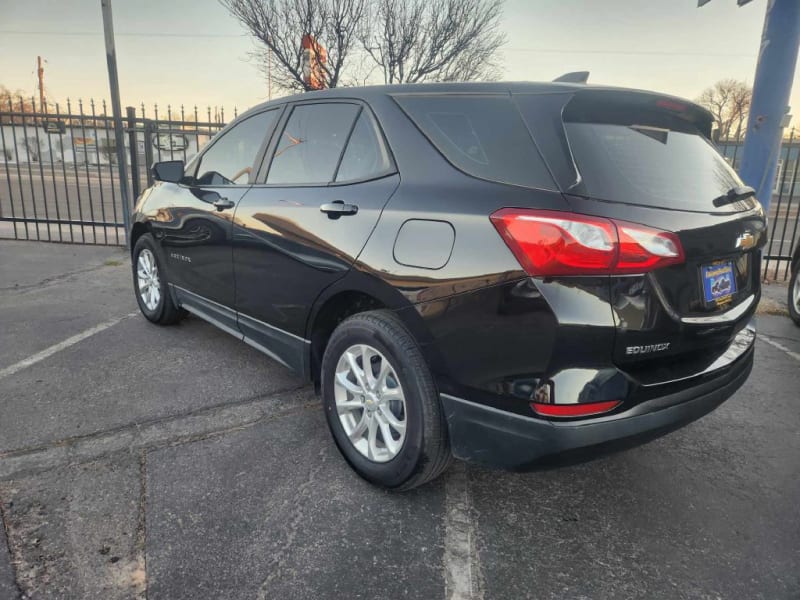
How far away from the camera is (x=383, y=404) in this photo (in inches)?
90.2

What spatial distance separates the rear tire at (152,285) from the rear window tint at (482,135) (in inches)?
110

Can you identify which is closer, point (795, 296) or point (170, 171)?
point (170, 171)

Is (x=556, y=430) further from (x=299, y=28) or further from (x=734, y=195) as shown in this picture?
(x=299, y=28)

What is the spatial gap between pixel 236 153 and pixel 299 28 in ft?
57.9

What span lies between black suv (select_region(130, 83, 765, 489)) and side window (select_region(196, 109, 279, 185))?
1.97 feet

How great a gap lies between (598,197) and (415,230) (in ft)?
2.17

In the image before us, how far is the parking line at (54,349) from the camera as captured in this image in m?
3.60

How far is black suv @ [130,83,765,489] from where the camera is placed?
5.75 ft

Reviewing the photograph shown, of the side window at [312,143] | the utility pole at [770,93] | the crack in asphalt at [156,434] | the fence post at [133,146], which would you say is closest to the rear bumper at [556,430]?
the side window at [312,143]

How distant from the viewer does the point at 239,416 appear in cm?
308

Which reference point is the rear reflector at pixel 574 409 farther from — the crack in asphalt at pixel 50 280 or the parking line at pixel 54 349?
the crack in asphalt at pixel 50 280

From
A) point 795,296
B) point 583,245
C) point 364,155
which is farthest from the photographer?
point 795,296

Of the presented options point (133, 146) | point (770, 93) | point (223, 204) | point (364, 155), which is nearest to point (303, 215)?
point (364, 155)

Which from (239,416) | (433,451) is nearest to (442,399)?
(433,451)
